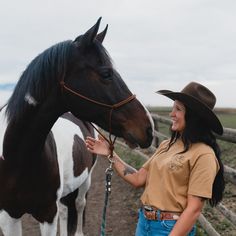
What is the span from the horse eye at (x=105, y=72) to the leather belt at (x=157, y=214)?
→ 33.7 inches

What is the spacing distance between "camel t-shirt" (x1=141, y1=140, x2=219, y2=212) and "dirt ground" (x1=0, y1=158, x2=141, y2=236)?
9.09 ft

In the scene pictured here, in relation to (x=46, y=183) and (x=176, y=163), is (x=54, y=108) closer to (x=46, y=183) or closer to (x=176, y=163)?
(x=46, y=183)

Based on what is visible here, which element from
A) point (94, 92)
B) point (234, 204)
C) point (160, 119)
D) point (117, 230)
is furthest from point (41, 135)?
point (160, 119)

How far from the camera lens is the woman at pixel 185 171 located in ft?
6.64

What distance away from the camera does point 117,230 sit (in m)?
4.96

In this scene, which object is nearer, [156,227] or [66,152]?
[156,227]

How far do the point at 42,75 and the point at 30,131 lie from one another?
414 millimetres

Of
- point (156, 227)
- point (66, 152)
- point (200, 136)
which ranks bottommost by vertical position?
point (66, 152)

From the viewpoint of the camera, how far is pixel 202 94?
2.21 metres

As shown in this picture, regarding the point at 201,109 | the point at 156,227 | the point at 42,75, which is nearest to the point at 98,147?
the point at 42,75

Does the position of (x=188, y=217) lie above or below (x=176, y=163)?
below

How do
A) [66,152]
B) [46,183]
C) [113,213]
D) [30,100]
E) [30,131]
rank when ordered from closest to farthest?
[30,100] < [30,131] < [46,183] < [66,152] < [113,213]

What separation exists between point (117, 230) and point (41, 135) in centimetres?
249

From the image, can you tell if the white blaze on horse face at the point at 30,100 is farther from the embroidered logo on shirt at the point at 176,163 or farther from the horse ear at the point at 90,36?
the embroidered logo on shirt at the point at 176,163
